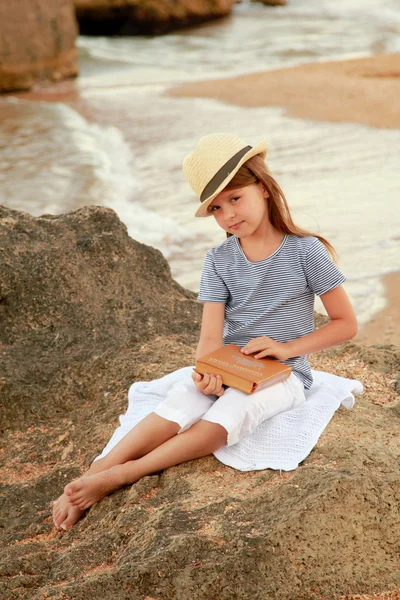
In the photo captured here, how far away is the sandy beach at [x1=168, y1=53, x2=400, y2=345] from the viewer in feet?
39.5

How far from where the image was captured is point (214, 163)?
2777 millimetres

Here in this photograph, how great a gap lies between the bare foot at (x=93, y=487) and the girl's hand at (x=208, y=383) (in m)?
0.38

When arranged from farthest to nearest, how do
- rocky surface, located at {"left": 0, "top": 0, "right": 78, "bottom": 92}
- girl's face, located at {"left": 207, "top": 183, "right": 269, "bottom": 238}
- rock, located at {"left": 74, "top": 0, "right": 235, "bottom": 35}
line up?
1. rock, located at {"left": 74, "top": 0, "right": 235, "bottom": 35}
2. rocky surface, located at {"left": 0, "top": 0, "right": 78, "bottom": 92}
3. girl's face, located at {"left": 207, "top": 183, "right": 269, "bottom": 238}

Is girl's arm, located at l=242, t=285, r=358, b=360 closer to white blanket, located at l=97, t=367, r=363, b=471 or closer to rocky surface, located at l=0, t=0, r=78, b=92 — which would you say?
white blanket, located at l=97, t=367, r=363, b=471

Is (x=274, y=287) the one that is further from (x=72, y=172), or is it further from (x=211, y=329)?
(x=72, y=172)

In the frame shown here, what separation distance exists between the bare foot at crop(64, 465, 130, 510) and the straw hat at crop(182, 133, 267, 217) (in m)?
0.91

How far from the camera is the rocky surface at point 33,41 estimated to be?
15094 mm

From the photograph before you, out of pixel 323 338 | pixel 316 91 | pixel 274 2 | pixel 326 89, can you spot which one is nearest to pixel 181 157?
pixel 316 91

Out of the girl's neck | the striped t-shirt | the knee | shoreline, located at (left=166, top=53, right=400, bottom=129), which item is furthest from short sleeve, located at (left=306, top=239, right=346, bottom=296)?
shoreline, located at (left=166, top=53, right=400, bottom=129)

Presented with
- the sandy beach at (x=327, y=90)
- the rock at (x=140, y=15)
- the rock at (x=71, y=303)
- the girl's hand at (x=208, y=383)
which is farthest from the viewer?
the rock at (x=140, y=15)

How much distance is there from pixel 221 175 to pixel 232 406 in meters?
0.77

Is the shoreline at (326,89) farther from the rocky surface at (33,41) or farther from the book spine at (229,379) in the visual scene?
the book spine at (229,379)

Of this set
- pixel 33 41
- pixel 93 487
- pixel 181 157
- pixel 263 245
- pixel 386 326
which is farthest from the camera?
pixel 33 41

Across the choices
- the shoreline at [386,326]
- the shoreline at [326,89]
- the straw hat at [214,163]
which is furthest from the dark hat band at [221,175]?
the shoreline at [326,89]
